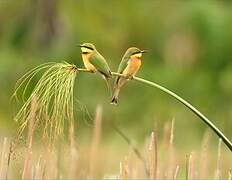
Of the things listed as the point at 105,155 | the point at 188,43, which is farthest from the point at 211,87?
the point at 105,155

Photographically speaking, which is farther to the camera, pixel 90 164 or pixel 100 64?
pixel 90 164

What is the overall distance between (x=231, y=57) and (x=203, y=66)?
1.22 ft

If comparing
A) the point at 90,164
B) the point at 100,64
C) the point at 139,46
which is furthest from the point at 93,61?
the point at 139,46

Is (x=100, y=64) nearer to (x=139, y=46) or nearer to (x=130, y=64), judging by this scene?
(x=130, y=64)

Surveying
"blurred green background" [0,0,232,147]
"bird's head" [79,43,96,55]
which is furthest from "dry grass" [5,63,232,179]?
"blurred green background" [0,0,232,147]

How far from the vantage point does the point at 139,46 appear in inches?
497

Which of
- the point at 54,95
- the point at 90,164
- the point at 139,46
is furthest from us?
the point at 139,46

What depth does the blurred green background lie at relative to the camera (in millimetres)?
10377

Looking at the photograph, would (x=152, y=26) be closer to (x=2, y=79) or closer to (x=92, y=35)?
(x=92, y=35)

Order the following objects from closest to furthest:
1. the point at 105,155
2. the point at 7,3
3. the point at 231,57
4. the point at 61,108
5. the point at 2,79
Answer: the point at 61,108, the point at 105,155, the point at 2,79, the point at 231,57, the point at 7,3

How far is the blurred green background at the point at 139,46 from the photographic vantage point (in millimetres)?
10377

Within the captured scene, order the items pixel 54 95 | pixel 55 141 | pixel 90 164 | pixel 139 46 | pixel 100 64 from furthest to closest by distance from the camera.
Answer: pixel 139 46 < pixel 90 164 < pixel 55 141 < pixel 100 64 < pixel 54 95

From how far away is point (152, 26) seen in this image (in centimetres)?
1277

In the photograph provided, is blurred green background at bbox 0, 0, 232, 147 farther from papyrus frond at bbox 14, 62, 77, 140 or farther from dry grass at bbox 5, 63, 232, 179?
papyrus frond at bbox 14, 62, 77, 140
